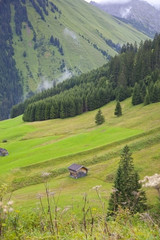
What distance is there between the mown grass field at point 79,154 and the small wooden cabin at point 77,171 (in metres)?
1.39

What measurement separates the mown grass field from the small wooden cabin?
4.57 ft

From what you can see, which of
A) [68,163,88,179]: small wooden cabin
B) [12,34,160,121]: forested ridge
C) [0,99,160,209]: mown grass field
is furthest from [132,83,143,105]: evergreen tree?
[68,163,88,179]: small wooden cabin

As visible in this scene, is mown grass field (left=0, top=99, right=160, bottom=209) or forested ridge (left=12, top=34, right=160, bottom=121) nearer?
mown grass field (left=0, top=99, right=160, bottom=209)

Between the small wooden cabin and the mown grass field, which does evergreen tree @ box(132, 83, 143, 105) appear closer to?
the mown grass field

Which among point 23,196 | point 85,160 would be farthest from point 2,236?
point 85,160

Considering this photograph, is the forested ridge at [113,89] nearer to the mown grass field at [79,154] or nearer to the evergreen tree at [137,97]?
the evergreen tree at [137,97]

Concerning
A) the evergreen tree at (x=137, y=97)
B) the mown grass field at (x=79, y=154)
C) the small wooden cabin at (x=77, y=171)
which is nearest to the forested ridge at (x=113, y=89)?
the evergreen tree at (x=137, y=97)

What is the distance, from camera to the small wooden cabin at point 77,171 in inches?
2333

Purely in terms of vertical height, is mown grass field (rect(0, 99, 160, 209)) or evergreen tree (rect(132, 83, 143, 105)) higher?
evergreen tree (rect(132, 83, 143, 105))

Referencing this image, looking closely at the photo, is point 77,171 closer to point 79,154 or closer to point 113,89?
point 79,154

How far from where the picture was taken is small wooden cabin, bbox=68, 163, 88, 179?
→ 5925 centimetres

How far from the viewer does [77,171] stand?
5894 centimetres

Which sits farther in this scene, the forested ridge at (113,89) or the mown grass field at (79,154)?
the forested ridge at (113,89)

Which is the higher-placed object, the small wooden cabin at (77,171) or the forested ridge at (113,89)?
the forested ridge at (113,89)
